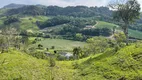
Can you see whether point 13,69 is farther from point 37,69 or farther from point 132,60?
point 132,60

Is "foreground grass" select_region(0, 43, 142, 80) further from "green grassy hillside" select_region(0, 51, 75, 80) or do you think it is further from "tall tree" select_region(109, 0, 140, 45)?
"tall tree" select_region(109, 0, 140, 45)

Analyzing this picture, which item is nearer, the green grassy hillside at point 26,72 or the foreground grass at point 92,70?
the foreground grass at point 92,70

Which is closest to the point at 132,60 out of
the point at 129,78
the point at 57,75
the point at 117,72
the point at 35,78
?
the point at 117,72

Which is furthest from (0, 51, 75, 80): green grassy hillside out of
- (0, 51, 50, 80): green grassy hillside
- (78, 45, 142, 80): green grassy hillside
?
(78, 45, 142, 80): green grassy hillside

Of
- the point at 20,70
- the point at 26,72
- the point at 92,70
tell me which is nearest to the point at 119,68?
the point at 92,70

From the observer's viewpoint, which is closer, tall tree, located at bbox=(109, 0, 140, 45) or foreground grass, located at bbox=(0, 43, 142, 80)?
foreground grass, located at bbox=(0, 43, 142, 80)

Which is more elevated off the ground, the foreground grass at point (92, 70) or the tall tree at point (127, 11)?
the tall tree at point (127, 11)

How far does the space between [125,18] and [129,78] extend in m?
38.2

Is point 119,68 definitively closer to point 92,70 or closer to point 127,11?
point 92,70

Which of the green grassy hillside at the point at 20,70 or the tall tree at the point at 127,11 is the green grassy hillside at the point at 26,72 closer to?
the green grassy hillside at the point at 20,70

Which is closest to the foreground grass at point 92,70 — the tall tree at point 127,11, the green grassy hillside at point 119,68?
the green grassy hillside at point 119,68

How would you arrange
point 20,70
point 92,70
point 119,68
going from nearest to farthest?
point 119,68 < point 20,70 < point 92,70

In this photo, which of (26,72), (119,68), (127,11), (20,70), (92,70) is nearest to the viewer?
(119,68)

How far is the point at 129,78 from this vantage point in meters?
47.1
